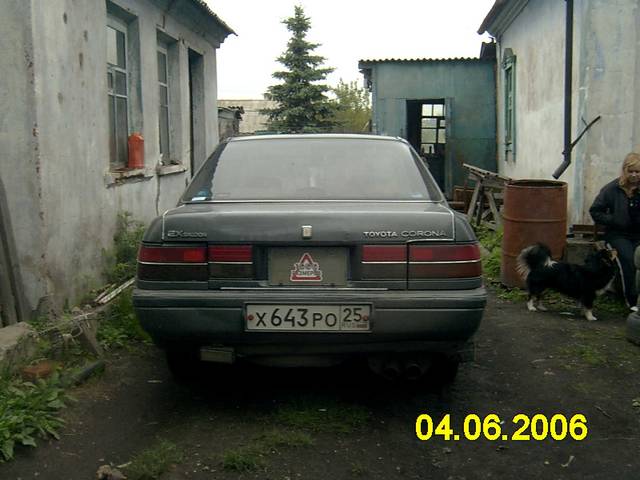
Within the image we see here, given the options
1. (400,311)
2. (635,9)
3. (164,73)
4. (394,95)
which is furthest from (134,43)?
(394,95)

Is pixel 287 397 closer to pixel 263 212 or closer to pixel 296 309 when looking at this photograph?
pixel 296 309

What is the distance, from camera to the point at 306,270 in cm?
382

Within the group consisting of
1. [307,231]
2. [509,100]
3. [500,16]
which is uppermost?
[500,16]

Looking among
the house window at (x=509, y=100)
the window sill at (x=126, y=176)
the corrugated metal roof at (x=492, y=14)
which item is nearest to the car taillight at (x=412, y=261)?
the window sill at (x=126, y=176)

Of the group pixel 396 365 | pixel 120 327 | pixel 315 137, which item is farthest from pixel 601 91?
pixel 120 327

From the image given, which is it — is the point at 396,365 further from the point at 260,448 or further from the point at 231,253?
the point at 231,253

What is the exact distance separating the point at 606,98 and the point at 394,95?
A: 9.76 m

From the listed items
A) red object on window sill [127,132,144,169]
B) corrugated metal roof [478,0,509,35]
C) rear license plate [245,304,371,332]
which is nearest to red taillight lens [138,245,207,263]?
rear license plate [245,304,371,332]

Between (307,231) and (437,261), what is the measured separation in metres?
0.67

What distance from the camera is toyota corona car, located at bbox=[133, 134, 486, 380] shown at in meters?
3.76

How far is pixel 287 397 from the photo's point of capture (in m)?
4.49

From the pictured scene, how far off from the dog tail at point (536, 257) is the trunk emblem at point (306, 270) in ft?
11.9

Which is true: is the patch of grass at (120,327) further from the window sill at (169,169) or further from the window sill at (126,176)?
the window sill at (169,169)

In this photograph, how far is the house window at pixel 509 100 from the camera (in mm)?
13469
